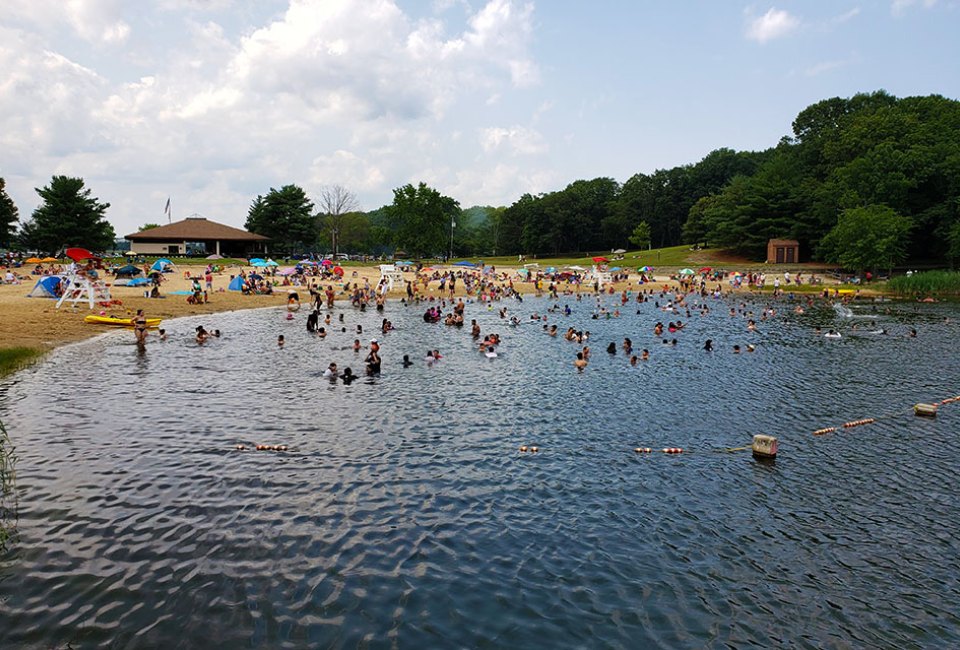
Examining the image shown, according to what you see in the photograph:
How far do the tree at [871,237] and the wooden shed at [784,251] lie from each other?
A: 15.6m

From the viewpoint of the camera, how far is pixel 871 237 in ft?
236

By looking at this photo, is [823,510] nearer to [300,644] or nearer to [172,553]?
[300,644]

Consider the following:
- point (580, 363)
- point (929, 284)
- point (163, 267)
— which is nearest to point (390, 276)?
point (163, 267)

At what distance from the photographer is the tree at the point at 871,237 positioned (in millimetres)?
71938

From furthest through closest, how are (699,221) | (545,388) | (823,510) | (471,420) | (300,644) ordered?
(699,221) < (545,388) < (471,420) < (823,510) < (300,644)


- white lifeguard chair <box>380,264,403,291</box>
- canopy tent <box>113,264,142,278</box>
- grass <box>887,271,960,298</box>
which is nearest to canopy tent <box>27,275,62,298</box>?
canopy tent <box>113,264,142,278</box>

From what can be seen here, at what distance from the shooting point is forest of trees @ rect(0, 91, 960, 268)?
78.4m

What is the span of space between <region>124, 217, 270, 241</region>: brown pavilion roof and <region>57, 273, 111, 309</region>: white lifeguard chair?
50.1 meters

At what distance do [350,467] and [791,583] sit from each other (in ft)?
34.9

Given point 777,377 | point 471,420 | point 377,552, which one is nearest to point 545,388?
point 471,420

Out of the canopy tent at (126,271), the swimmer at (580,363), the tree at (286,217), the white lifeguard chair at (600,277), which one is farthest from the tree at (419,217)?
the swimmer at (580,363)

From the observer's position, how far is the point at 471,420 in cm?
2111

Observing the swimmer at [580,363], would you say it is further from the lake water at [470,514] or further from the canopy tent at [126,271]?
the canopy tent at [126,271]

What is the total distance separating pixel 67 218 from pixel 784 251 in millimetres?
102226
